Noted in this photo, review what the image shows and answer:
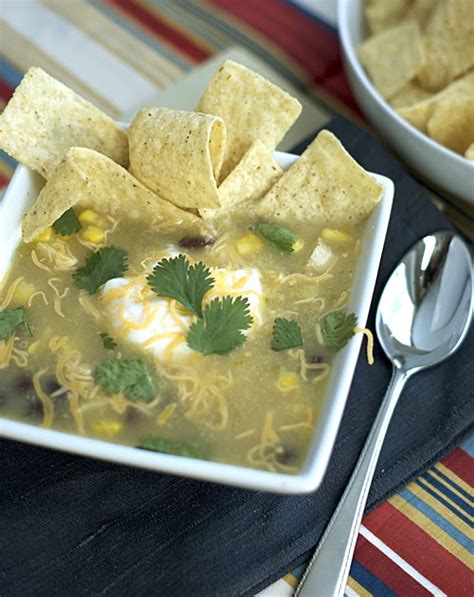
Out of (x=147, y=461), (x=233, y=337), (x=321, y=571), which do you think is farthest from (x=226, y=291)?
(x=321, y=571)

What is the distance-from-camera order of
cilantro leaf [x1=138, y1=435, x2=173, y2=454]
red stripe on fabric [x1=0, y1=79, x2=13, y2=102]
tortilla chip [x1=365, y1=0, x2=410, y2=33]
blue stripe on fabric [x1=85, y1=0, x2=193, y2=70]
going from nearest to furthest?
cilantro leaf [x1=138, y1=435, x2=173, y2=454]
tortilla chip [x1=365, y1=0, x2=410, y2=33]
red stripe on fabric [x1=0, y1=79, x2=13, y2=102]
blue stripe on fabric [x1=85, y1=0, x2=193, y2=70]

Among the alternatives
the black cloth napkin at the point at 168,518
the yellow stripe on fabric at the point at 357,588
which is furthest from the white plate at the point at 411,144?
the yellow stripe on fabric at the point at 357,588

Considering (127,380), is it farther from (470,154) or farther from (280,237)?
(470,154)

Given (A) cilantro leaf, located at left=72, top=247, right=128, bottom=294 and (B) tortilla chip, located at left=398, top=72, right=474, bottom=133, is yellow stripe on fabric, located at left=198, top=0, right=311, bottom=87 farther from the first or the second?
(A) cilantro leaf, located at left=72, top=247, right=128, bottom=294

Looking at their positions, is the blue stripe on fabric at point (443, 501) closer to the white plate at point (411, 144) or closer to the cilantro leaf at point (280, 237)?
the cilantro leaf at point (280, 237)

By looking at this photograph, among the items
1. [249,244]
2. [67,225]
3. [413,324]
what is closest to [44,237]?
[67,225]

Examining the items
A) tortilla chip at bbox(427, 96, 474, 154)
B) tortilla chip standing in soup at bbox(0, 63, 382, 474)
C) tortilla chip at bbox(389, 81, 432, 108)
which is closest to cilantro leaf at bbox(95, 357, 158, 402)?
tortilla chip standing in soup at bbox(0, 63, 382, 474)

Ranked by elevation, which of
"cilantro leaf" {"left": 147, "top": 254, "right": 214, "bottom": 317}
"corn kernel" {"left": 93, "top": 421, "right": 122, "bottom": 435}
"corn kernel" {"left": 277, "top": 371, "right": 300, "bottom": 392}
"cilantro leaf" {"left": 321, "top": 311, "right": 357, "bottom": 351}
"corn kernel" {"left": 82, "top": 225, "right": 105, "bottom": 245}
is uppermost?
Result: "cilantro leaf" {"left": 321, "top": 311, "right": 357, "bottom": 351}
